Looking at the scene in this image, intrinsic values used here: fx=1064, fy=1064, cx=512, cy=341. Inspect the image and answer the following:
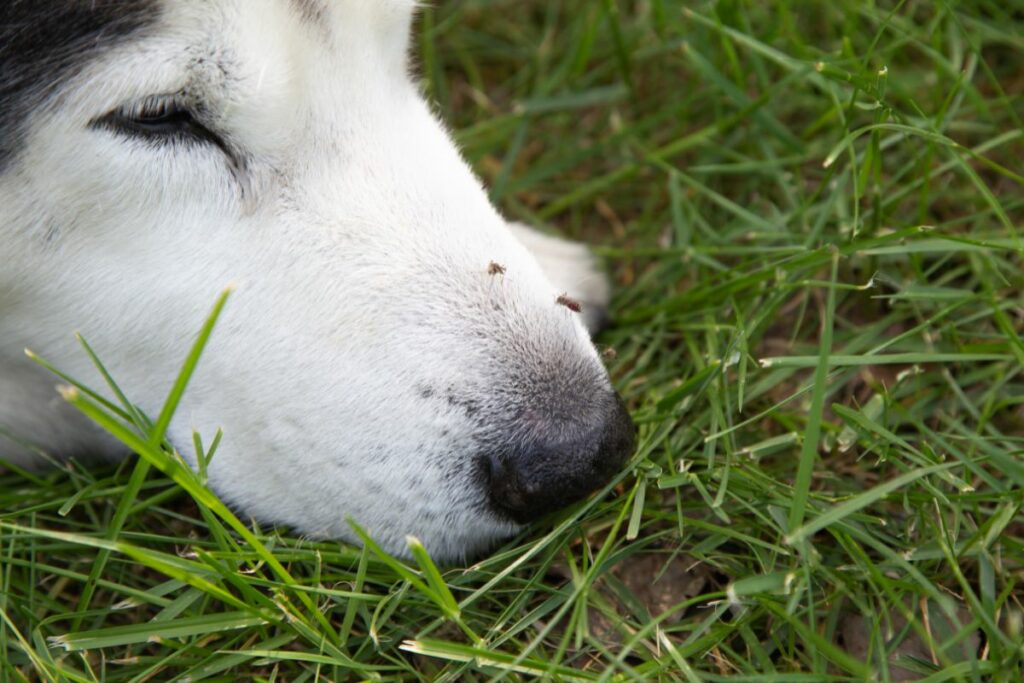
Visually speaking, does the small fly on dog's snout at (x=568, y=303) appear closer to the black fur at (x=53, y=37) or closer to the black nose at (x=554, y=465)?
the black nose at (x=554, y=465)

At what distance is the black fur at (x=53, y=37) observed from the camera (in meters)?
2.18

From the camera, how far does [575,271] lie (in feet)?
10.9

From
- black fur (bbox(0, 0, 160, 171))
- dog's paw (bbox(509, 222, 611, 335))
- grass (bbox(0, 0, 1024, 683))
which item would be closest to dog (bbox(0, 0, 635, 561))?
black fur (bbox(0, 0, 160, 171))

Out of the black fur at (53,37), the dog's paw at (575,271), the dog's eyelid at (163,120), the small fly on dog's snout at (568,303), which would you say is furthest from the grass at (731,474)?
the black fur at (53,37)

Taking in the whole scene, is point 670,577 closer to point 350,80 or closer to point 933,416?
point 933,416

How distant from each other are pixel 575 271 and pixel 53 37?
166cm

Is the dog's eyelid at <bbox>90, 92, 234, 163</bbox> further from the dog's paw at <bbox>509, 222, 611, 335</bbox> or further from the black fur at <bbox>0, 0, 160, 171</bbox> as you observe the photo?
the dog's paw at <bbox>509, 222, 611, 335</bbox>

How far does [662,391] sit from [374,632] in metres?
1.12

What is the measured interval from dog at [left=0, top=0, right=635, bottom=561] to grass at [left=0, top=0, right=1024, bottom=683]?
0.50ft

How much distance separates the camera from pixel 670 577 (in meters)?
2.62

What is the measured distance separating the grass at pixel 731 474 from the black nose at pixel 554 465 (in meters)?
0.11

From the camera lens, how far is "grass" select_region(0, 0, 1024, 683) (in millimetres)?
2291

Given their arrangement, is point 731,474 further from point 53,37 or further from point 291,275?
point 53,37

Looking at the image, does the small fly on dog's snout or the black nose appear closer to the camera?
the black nose
